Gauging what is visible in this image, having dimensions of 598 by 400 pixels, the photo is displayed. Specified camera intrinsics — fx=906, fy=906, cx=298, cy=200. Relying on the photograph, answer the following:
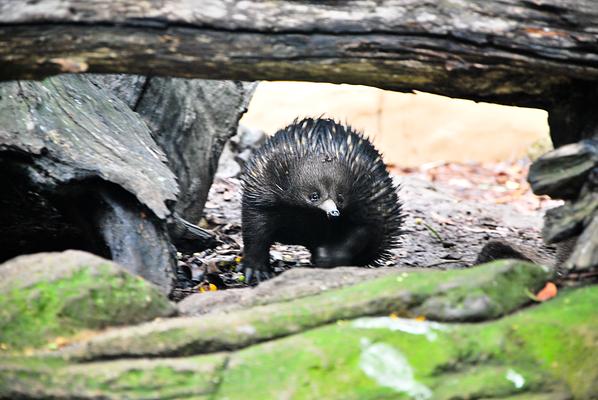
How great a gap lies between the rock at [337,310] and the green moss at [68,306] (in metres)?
0.08

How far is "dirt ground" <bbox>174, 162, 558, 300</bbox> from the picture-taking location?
5.95 metres

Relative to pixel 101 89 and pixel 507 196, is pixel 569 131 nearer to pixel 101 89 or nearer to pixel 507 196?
pixel 101 89

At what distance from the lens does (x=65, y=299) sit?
11.3 feet

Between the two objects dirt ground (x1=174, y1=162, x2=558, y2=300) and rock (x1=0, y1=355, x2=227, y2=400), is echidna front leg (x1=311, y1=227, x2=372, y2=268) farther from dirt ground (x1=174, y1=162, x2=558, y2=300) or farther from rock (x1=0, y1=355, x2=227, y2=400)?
rock (x1=0, y1=355, x2=227, y2=400)

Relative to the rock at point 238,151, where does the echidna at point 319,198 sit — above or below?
above

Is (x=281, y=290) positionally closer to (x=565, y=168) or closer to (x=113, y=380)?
(x=113, y=380)

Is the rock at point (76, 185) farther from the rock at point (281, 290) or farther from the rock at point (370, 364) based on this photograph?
the rock at point (370, 364)

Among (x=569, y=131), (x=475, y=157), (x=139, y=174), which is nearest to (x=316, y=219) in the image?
(x=139, y=174)

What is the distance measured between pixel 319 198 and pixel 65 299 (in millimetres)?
2141

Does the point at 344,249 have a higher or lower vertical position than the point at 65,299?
lower

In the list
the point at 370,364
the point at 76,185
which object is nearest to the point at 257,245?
the point at 76,185

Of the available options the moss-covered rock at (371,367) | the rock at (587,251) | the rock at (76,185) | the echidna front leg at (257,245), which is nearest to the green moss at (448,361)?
the moss-covered rock at (371,367)

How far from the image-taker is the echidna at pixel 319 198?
17.5 ft

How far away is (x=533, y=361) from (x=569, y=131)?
4.44 feet
